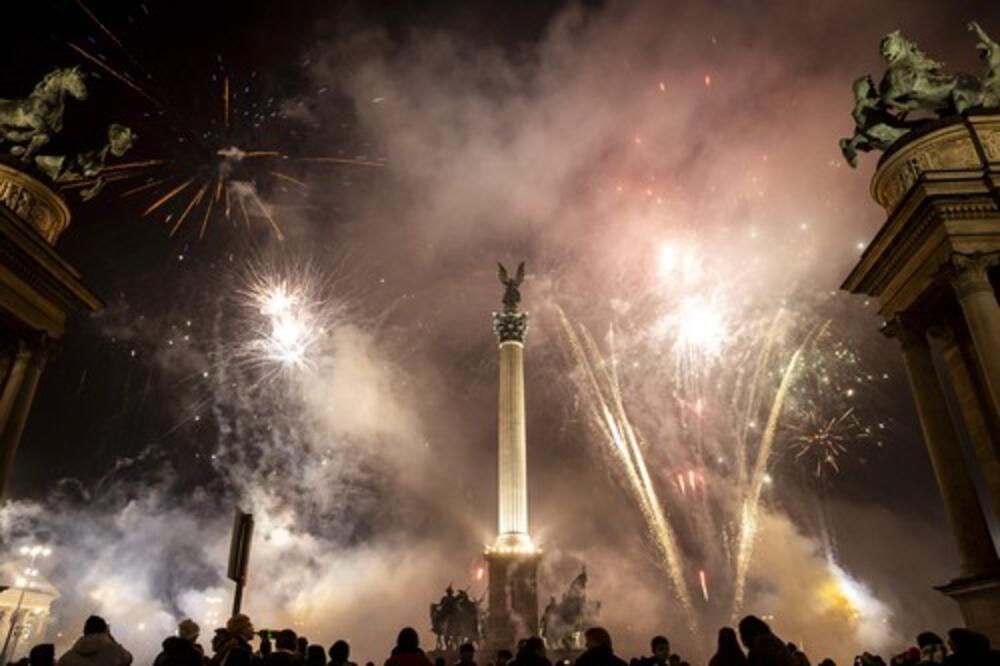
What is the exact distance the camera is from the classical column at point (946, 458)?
16.8m

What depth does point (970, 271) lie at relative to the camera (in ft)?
54.9

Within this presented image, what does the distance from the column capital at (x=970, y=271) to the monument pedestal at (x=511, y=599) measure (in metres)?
26.5

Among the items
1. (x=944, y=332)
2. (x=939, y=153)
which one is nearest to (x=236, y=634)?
(x=944, y=332)

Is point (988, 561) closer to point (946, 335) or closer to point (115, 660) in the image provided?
point (946, 335)

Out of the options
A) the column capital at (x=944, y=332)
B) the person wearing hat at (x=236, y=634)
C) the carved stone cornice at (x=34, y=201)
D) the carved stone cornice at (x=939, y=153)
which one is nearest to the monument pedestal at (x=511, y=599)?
the column capital at (x=944, y=332)

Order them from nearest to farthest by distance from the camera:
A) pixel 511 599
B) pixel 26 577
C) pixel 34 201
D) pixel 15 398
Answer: pixel 15 398 < pixel 34 201 < pixel 511 599 < pixel 26 577

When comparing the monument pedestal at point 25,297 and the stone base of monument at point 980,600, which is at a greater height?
the monument pedestal at point 25,297

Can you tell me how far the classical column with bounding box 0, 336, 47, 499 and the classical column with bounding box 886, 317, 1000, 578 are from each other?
88.8ft

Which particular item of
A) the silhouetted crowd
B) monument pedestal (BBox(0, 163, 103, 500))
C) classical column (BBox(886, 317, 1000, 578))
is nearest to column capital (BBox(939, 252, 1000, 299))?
classical column (BBox(886, 317, 1000, 578))

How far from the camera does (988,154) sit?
1862cm

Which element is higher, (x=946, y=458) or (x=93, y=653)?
(x=946, y=458)

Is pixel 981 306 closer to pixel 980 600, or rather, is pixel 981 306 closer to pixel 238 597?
pixel 980 600

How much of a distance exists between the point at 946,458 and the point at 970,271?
5.22 m

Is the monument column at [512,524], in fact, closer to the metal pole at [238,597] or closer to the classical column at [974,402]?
the classical column at [974,402]
